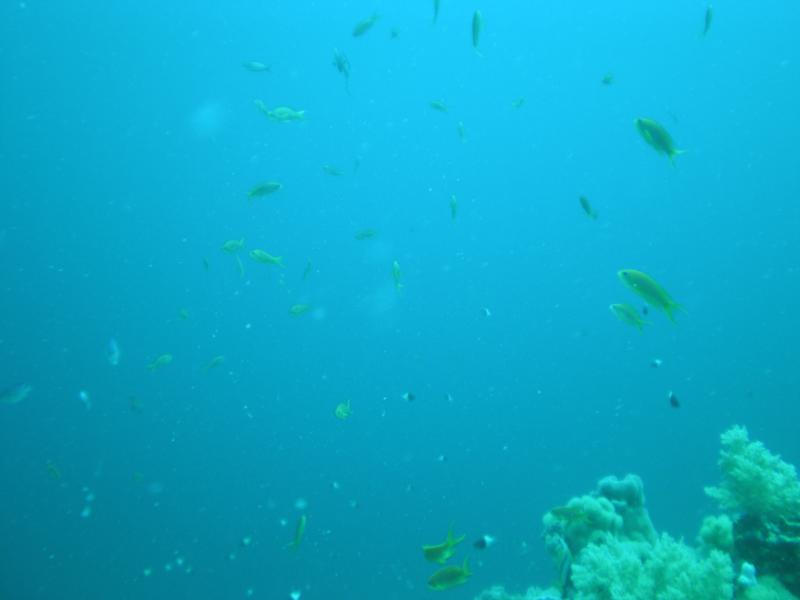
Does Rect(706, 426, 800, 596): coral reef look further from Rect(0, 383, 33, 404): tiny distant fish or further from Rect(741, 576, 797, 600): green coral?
Rect(0, 383, 33, 404): tiny distant fish

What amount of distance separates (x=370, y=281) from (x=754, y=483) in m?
39.3

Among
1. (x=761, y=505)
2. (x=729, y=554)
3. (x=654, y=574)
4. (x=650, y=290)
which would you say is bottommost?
(x=729, y=554)

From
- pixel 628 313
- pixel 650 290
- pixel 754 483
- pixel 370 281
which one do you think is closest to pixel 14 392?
pixel 628 313

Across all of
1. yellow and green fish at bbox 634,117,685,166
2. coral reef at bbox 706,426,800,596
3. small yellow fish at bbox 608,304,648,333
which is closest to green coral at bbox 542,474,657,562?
coral reef at bbox 706,426,800,596

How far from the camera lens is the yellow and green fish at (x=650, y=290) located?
16.2ft

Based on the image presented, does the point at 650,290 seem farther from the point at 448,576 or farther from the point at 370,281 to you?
the point at 370,281

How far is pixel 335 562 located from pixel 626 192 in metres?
37.6

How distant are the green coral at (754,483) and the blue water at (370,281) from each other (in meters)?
20.4

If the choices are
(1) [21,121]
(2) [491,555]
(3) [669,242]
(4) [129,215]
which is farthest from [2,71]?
(3) [669,242]

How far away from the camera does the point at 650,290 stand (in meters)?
5.02

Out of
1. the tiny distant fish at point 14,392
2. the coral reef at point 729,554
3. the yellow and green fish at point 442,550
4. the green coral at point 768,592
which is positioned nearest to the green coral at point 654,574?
the coral reef at point 729,554

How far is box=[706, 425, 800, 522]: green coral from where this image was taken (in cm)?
450

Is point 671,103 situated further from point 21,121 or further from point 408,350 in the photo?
point 21,121

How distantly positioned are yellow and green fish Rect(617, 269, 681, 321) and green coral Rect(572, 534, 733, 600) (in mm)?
1943
